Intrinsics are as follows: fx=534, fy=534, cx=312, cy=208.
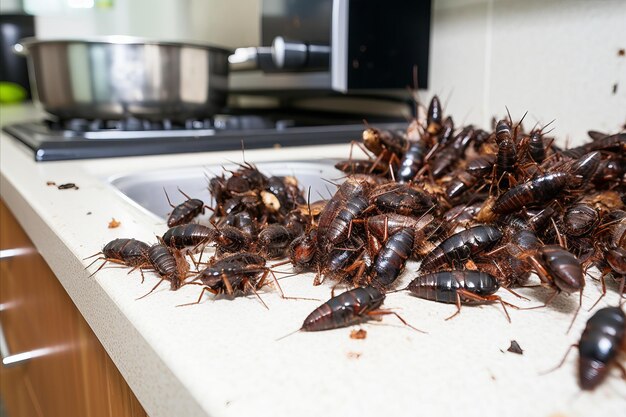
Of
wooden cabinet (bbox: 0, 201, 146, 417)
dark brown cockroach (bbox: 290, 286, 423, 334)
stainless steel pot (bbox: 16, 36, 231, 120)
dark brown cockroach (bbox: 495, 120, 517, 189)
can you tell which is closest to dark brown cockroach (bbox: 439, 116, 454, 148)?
dark brown cockroach (bbox: 495, 120, 517, 189)

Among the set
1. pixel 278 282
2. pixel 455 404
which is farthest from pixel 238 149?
pixel 455 404

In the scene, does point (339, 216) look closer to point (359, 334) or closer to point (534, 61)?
point (359, 334)

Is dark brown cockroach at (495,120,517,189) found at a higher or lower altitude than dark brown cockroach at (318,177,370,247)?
higher

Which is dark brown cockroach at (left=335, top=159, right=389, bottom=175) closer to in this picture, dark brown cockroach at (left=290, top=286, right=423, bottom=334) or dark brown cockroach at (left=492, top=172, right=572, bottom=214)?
dark brown cockroach at (left=492, top=172, right=572, bottom=214)

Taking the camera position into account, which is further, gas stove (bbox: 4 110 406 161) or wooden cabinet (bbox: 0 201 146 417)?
gas stove (bbox: 4 110 406 161)

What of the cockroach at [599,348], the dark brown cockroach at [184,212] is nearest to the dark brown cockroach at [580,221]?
the cockroach at [599,348]

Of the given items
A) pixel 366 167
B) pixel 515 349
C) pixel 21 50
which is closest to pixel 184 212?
pixel 366 167
